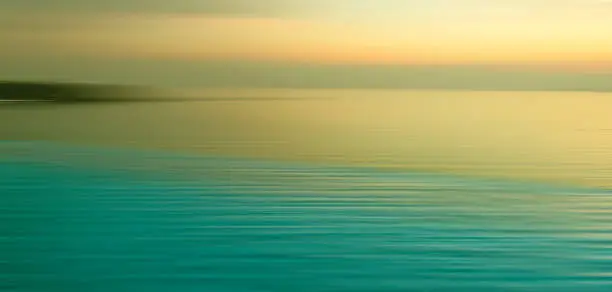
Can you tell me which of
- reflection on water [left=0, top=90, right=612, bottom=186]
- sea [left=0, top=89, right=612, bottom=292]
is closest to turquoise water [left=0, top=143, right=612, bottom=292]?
sea [left=0, top=89, right=612, bottom=292]

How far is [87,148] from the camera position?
576 inches

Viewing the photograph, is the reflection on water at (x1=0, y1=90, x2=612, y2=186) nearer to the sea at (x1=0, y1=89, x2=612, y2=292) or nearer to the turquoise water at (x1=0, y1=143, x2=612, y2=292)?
the sea at (x1=0, y1=89, x2=612, y2=292)

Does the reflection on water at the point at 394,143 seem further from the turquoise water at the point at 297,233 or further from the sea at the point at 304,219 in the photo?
the turquoise water at the point at 297,233

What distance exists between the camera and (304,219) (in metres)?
7.20

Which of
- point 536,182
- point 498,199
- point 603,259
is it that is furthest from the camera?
point 536,182

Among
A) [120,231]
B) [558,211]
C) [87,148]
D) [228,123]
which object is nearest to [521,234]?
[558,211]

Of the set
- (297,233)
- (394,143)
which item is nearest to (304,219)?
(297,233)

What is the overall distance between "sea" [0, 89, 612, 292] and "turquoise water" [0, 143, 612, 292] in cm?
1

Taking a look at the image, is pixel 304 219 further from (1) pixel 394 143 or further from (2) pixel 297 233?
(1) pixel 394 143

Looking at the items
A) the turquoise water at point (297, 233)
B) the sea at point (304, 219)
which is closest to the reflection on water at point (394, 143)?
the sea at point (304, 219)

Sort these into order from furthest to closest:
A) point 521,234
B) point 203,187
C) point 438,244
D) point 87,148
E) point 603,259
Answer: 1. point 87,148
2. point 203,187
3. point 521,234
4. point 438,244
5. point 603,259

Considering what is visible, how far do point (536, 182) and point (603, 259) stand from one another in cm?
437

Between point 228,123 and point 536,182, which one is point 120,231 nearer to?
point 536,182

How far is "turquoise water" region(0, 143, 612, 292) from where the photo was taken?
525 centimetres
